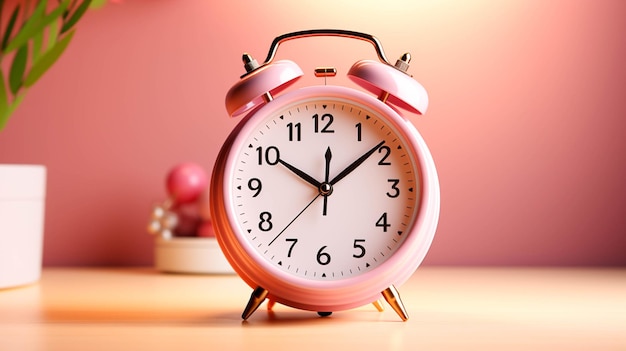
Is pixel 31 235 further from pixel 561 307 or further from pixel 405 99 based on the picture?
pixel 561 307

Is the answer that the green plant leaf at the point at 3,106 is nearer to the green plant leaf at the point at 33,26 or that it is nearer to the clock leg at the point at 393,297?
the green plant leaf at the point at 33,26

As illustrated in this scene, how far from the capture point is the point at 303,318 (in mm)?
921

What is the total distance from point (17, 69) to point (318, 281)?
1.69 ft

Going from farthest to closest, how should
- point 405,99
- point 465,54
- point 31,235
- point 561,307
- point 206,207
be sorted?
point 465,54, point 206,207, point 31,235, point 561,307, point 405,99

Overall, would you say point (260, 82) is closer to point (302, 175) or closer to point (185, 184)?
point (302, 175)

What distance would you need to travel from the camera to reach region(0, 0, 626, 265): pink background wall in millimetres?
1614

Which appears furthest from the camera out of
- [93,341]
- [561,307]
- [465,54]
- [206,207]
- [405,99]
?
[465,54]

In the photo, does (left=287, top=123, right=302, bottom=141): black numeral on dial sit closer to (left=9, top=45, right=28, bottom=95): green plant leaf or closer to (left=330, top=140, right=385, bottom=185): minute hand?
(left=330, top=140, right=385, bottom=185): minute hand

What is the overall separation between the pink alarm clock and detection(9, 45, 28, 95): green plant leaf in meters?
0.31

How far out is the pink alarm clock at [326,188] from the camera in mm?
875

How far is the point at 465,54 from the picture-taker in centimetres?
162

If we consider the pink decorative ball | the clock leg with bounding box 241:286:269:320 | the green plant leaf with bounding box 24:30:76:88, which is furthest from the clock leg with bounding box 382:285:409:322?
the pink decorative ball

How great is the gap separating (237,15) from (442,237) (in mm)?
659

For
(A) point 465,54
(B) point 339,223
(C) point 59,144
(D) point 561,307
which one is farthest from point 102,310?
(A) point 465,54
